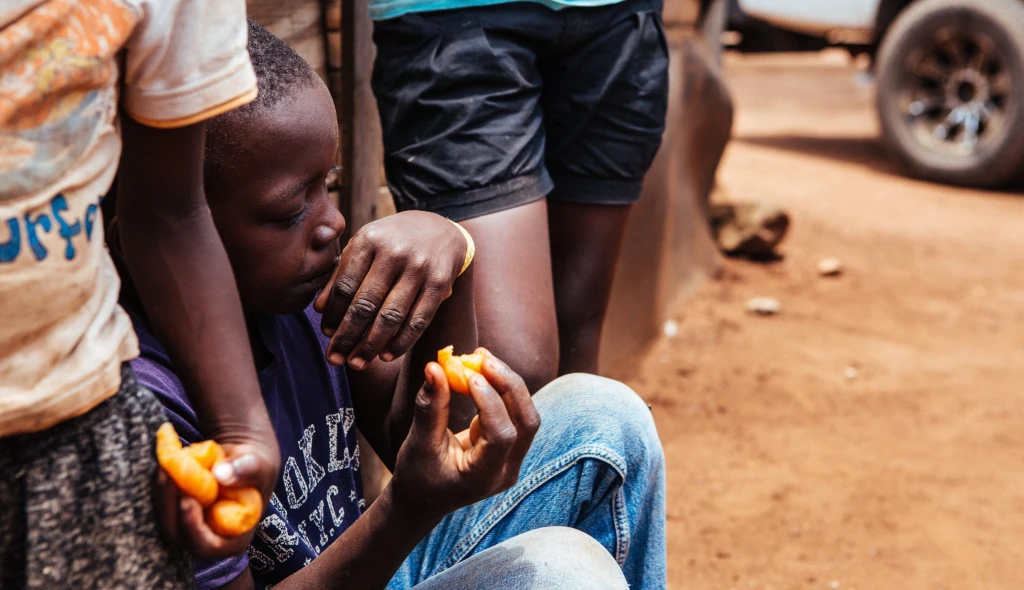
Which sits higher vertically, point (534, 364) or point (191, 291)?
point (191, 291)

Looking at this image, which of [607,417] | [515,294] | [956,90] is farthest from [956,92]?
[607,417]

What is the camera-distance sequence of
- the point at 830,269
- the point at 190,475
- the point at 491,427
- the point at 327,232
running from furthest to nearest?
the point at 830,269
the point at 327,232
the point at 491,427
the point at 190,475

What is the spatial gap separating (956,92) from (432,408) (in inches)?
289

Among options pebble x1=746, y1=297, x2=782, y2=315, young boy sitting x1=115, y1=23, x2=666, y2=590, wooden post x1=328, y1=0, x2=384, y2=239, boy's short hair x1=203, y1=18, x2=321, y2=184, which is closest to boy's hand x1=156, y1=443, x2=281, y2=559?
young boy sitting x1=115, y1=23, x2=666, y2=590

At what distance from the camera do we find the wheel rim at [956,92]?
24.4ft

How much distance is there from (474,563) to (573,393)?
0.34 meters

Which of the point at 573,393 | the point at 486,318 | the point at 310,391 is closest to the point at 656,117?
the point at 486,318

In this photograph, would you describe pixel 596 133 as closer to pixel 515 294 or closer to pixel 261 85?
pixel 515 294

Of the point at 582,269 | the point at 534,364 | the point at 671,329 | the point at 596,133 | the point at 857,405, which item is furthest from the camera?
the point at 671,329

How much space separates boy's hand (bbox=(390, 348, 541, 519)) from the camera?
4.26ft

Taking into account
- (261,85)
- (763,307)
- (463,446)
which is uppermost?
(261,85)

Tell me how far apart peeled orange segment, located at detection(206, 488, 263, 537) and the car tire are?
7.13m

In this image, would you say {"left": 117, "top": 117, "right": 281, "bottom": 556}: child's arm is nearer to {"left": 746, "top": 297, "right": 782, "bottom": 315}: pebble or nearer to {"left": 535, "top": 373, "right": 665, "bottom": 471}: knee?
{"left": 535, "top": 373, "right": 665, "bottom": 471}: knee

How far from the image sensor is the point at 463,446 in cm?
138
